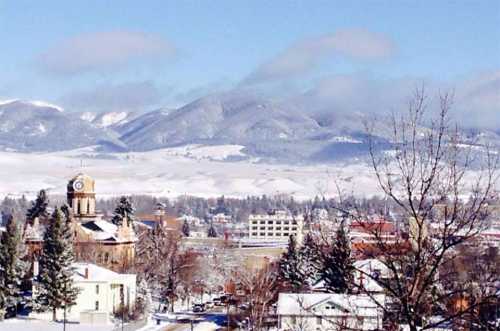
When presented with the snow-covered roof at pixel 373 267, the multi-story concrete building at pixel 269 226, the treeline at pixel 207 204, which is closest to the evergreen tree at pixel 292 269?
the snow-covered roof at pixel 373 267

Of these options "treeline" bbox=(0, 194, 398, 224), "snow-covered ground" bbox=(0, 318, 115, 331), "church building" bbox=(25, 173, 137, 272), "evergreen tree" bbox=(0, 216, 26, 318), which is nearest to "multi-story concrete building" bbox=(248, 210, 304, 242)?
"treeline" bbox=(0, 194, 398, 224)

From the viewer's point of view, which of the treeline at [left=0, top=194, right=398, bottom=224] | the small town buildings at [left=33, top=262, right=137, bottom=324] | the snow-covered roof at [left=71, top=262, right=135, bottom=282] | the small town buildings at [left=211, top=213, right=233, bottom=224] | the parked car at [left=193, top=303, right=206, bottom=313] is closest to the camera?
the small town buildings at [left=33, top=262, right=137, bottom=324]

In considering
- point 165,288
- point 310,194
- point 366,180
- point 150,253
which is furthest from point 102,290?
point 366,180

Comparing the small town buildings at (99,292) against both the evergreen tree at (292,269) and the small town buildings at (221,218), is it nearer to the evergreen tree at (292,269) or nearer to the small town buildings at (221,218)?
the evergreen tree at (292,269)

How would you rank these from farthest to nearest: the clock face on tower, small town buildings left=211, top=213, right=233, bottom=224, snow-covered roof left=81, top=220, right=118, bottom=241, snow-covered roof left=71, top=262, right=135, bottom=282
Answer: small town buildings left=211, top=213, right=233, bottom=224, the clock face on tower, snow-covered roof left=81, top=220, right=118, bottom=241, snow-covered roof left=71, top=262, right=135, bottom=282

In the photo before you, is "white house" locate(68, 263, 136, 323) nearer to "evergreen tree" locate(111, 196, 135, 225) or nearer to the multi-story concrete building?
"evergreen tree" locate(111, 196, 135, 225)

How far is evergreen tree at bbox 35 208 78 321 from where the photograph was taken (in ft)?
115

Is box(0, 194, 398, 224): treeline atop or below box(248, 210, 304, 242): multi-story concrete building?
atop

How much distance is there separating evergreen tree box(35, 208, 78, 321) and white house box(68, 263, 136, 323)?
0.71m

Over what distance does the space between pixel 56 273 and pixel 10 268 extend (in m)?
1.42

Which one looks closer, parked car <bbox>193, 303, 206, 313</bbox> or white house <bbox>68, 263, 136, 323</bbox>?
white house <bbox>68, 263, 136, 323</bbox>

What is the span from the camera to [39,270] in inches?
1431

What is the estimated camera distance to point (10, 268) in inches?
1394

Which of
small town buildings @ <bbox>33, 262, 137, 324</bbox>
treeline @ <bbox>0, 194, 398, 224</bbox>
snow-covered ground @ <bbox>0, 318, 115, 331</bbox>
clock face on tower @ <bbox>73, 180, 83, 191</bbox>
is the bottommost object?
snow-covered ground @ <bbox>0, 318, 115, 331</bbox>
